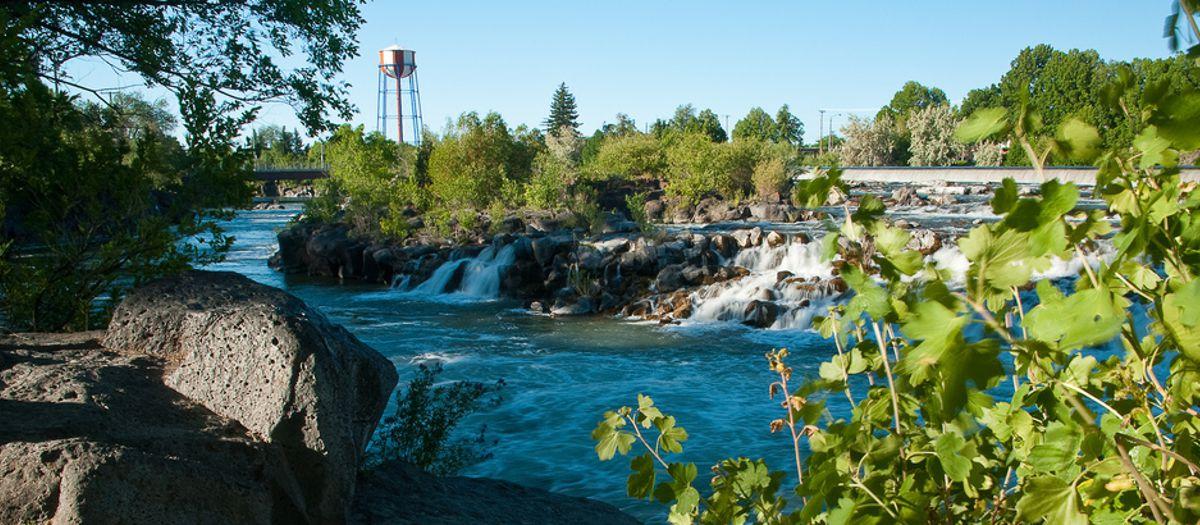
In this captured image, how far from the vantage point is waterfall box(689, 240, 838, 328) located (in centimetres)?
1537

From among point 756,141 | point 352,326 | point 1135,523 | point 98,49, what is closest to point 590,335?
point 352,326

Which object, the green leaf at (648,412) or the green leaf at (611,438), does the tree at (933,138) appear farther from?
the green leaf at (611,438)

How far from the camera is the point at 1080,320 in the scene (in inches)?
39.7

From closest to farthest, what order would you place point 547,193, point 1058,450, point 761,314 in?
point 1058,450 → point 761,314 → point 547,193

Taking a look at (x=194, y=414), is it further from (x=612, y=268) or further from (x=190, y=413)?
(x=612, y=268)

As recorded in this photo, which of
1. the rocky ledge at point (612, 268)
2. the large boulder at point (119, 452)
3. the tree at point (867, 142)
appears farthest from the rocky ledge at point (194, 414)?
the tree at point (867, 142)

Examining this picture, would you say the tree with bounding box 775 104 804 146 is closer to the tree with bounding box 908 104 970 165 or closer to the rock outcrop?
the tree with bounding box 908 104 970 165

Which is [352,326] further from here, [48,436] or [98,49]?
[48,436]

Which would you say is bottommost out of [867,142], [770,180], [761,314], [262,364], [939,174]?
[761,314]

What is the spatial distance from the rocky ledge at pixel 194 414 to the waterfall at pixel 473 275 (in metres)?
15.2

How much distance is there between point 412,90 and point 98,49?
9528 cm

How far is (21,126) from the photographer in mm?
4406

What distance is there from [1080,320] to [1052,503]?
273mm

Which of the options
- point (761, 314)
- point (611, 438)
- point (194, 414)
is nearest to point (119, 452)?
point (194, 414)
